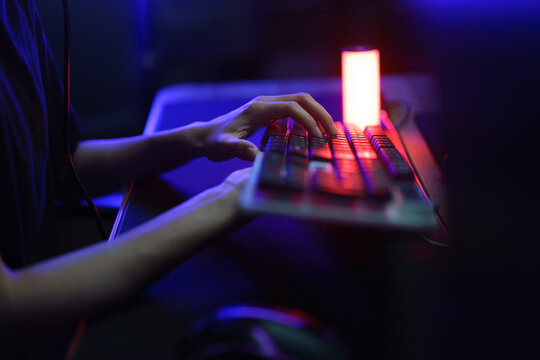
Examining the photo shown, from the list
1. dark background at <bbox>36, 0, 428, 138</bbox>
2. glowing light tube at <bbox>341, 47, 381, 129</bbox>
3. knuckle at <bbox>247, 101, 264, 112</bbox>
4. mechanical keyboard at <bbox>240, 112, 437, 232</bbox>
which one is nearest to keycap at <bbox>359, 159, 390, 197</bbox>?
mechanical keyboard at <bbox>240, 112, 437, 232</bbox>

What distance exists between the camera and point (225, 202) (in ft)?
1.65

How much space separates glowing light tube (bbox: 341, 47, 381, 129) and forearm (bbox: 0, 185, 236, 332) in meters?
0.53

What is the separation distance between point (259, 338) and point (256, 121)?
456 millimetres

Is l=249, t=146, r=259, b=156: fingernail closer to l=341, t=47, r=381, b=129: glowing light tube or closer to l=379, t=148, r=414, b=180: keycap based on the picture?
l=379, t=148, r=414, b=180: keycap

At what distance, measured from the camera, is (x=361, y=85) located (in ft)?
2.98

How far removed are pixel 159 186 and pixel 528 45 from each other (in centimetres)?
58

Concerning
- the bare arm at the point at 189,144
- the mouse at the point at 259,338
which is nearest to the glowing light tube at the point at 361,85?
the bare arm at the point at 189,144

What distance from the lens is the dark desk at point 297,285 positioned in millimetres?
372

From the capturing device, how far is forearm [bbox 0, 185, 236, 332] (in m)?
0.38

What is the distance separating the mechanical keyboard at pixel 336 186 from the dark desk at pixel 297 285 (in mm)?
89

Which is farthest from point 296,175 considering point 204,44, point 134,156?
point 204,44

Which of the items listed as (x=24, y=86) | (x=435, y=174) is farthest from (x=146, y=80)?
(x=435, y=174)

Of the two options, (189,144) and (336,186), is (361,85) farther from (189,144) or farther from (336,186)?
(336,186)

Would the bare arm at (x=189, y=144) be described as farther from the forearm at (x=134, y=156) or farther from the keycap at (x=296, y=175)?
the keycap at (x=296, y=175)
